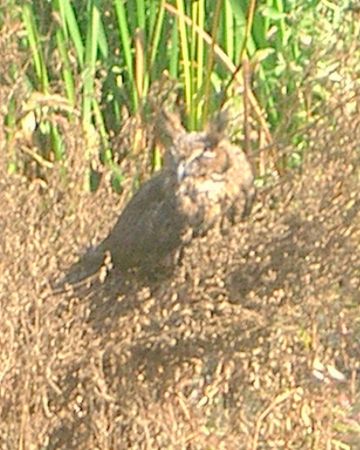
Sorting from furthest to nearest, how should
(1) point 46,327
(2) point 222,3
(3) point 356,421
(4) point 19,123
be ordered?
(2) point 222,3 → (4) point 19,123 → (3) point 356,421 → (1) point 46,327

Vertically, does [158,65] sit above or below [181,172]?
below

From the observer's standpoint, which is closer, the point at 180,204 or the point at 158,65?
the point at 180,204

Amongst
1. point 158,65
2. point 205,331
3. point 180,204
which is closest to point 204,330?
point 205,331

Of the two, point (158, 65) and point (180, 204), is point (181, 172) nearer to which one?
point (180, 204)

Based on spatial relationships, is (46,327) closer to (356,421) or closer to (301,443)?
(301,443)

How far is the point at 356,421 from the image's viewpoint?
4094 millimetres

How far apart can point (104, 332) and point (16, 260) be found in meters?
0.24

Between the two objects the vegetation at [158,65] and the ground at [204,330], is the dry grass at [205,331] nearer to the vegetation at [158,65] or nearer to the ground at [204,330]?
the ground at [204,330]

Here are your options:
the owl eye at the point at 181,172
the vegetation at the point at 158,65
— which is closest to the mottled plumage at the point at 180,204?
the owl eye at the point at 181,172

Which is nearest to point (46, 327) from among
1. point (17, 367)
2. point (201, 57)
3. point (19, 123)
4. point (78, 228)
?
point (17, 367)

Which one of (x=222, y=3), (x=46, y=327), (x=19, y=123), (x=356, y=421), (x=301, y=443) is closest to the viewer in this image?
(x=46, y=327)

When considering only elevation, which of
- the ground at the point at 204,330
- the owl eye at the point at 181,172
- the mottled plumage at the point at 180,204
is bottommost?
the ground at the point at 204,330

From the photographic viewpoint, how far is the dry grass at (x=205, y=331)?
3355 mm

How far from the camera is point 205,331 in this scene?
336 cm
